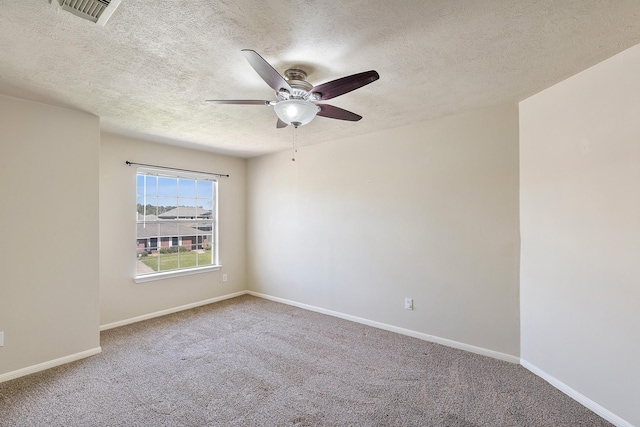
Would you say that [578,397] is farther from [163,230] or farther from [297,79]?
[163,230]

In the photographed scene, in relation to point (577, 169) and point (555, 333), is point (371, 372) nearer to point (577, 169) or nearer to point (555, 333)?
point (555, 333)

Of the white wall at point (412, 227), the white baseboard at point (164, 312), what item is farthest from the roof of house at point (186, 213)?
the white baseboard at point (164, 312)

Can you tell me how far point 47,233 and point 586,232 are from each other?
449 cm

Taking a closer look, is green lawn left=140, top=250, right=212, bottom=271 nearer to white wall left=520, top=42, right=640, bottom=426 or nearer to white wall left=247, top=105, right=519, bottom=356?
white wall left=247, top=105, right=519, bottom=356

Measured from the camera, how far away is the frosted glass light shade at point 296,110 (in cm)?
200

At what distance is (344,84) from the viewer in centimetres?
176

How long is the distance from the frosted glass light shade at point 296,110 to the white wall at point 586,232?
1960mm

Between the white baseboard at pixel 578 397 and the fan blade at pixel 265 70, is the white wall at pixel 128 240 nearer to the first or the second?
the fan blade at pixel 265 70

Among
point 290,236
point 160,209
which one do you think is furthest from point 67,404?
point 290,236

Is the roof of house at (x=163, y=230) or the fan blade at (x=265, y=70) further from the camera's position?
the roof of house at (x=163, y=230)

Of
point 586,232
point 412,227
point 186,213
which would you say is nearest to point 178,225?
point 186,213

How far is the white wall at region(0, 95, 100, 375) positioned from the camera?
2.49 metres

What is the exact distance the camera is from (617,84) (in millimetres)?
1922

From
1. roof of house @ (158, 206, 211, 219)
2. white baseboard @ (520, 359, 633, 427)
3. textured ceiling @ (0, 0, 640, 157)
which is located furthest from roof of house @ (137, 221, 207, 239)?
white baseboard @ (520, 359, 633, 427)
